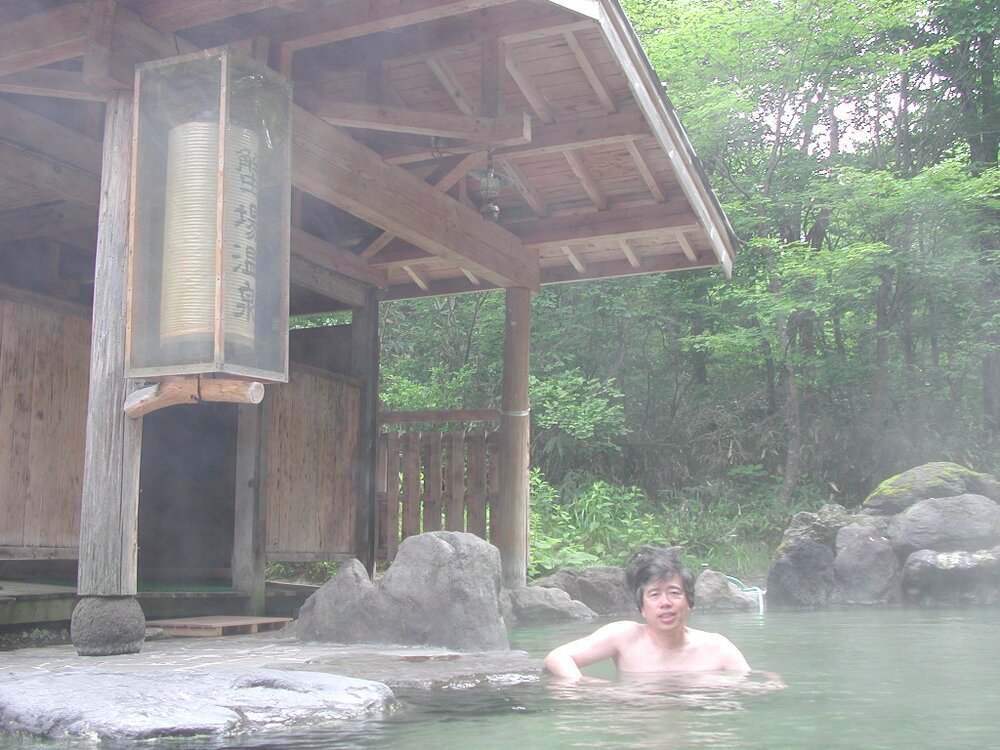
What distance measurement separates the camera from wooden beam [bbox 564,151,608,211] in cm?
779

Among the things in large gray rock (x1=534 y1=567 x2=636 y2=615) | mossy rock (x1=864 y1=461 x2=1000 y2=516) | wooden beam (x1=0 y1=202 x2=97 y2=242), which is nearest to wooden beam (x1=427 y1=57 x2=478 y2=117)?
wooden beam (x1=0 y1=202 x2=97 y2=242)

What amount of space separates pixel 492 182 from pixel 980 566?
26.6ft

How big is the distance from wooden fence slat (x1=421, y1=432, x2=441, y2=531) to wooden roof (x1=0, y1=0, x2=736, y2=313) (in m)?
1.77

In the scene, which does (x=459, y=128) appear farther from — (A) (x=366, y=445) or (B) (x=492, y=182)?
(A) (x=366, y=445)

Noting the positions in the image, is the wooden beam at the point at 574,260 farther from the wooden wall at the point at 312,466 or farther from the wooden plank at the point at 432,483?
the wooden wall at the point at 312,466

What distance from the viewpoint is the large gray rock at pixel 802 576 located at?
1252 cm

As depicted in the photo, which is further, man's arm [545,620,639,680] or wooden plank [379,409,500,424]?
wooden plank [379,409,500,424]

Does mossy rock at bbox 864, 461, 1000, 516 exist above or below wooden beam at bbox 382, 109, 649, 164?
below

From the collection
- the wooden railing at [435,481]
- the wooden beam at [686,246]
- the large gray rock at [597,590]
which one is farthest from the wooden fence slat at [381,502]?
the wooden beam at [686,246]

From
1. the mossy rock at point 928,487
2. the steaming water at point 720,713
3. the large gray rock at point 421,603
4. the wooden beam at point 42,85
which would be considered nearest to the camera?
the steaming water at point 720,713

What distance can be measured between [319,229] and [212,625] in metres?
3.76

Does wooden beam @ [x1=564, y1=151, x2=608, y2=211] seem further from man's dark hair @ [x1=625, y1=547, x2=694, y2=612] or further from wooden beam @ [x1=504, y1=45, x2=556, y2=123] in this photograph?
man's dark hair @ [x1=625, y1=547, x2=694, y2=612]

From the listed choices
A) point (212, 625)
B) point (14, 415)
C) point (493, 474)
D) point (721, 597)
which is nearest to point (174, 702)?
point (212, 625)

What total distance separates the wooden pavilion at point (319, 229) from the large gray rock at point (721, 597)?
316 centimetres
